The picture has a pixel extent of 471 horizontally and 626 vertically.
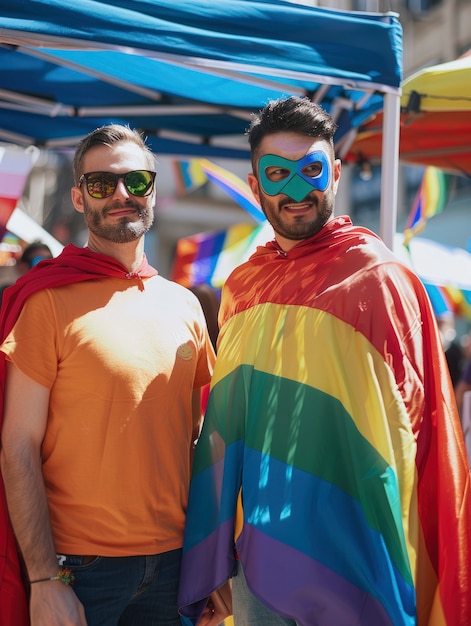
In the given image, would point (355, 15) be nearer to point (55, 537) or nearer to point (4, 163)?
point (55, 537)

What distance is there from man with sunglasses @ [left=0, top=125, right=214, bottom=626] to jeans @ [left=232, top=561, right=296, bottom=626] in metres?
0.23

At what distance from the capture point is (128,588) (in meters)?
2.21

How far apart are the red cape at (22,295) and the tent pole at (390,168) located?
3.38ft

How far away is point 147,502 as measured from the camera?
2.22 meters

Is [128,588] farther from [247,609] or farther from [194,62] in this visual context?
[194,62]

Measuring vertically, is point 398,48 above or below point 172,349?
above

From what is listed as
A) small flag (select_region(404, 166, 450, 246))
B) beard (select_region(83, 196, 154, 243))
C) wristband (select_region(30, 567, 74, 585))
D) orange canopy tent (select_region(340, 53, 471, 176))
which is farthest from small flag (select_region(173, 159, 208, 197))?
wristband (select_region(30, 567, 74, 585))

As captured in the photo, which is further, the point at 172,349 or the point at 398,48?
the point at 398,48

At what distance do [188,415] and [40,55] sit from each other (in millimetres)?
2055

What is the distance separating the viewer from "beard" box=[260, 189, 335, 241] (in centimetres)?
223

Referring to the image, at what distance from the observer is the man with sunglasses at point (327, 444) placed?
1.90 metres

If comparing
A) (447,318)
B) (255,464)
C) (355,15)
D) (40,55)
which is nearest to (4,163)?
(40,55)

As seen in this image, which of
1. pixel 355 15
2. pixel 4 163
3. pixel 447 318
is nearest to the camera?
pixel 355 15

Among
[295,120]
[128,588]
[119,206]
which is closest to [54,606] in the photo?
[128,588]
